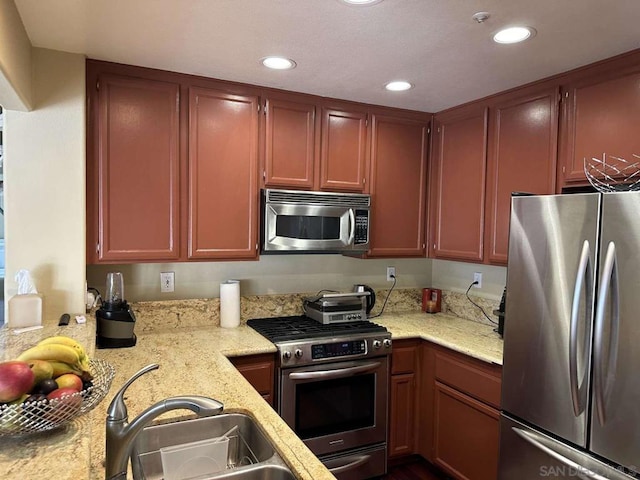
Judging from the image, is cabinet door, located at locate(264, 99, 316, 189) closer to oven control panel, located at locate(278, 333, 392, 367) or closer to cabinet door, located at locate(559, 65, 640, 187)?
oven control panel, located at locate(278, 333, 392, 367)

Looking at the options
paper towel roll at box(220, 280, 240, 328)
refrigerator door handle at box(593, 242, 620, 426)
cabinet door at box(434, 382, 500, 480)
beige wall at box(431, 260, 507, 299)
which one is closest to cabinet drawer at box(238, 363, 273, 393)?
paper towel roll at box(220, 280, 240, 328)

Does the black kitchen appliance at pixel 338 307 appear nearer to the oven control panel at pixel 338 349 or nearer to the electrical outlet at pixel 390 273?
the oven control panel at pixel 338 349

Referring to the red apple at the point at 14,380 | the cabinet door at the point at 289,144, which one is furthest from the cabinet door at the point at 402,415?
the red apple at the point at 14,380

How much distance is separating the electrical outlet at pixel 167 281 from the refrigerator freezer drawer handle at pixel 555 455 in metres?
1.99

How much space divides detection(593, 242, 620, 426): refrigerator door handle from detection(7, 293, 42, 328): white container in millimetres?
2237

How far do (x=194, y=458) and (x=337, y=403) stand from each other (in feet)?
4.15

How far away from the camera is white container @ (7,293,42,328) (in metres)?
1.84

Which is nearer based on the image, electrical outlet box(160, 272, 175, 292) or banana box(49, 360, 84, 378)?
banana box(49, 360, 84, 378)

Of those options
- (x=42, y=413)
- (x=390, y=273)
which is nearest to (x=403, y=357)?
(x=390, y=273)

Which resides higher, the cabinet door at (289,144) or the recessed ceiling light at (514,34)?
the recessed ceiling light at (514,34)

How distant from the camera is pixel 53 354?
1.10 metres

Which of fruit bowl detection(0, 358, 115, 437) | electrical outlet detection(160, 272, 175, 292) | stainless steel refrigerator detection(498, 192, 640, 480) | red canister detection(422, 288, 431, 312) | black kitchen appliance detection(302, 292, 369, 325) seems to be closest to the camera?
fruit bowl detection(0, 358, 115, 437)

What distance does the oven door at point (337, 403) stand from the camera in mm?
2391

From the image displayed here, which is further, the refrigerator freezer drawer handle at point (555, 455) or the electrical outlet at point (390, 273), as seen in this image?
the electrical outlet at point (390, 273)
